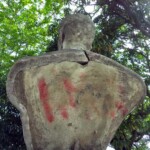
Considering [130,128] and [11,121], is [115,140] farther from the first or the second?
[11,121]

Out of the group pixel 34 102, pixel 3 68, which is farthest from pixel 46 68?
pixel 3 68

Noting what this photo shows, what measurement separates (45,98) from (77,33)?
1.76ft

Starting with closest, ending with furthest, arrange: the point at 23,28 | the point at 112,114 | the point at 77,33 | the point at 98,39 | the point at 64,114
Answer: the point at 64,114
the point at 112,114
the point at 77,33
the point at 98,39
the point at 23,28

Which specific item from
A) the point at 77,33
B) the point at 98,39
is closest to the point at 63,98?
the point at 77,33

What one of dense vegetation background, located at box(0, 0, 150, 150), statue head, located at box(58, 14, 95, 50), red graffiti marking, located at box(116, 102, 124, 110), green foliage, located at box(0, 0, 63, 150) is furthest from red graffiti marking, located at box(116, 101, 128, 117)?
green foliage, located at box(0, 0, 63, 150)

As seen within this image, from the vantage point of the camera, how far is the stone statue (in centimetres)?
180

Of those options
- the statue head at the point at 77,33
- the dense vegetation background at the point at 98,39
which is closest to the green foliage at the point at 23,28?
the dense vegetation background at the point at 98,39

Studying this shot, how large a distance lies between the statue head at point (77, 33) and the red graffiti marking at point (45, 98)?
1.13ft

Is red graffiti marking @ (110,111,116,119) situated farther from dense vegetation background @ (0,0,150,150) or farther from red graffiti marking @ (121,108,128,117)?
dense vegetation background @ (0,0,150,150)

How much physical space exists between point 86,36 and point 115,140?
497 centimetres

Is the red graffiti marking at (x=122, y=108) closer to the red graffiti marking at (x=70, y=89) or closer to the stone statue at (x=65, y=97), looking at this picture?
the stone statue at (x=65, y=97)

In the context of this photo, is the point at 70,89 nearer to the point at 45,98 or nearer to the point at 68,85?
the point at 68,85

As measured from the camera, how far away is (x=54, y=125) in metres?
1.82

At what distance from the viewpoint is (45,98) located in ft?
6.04
